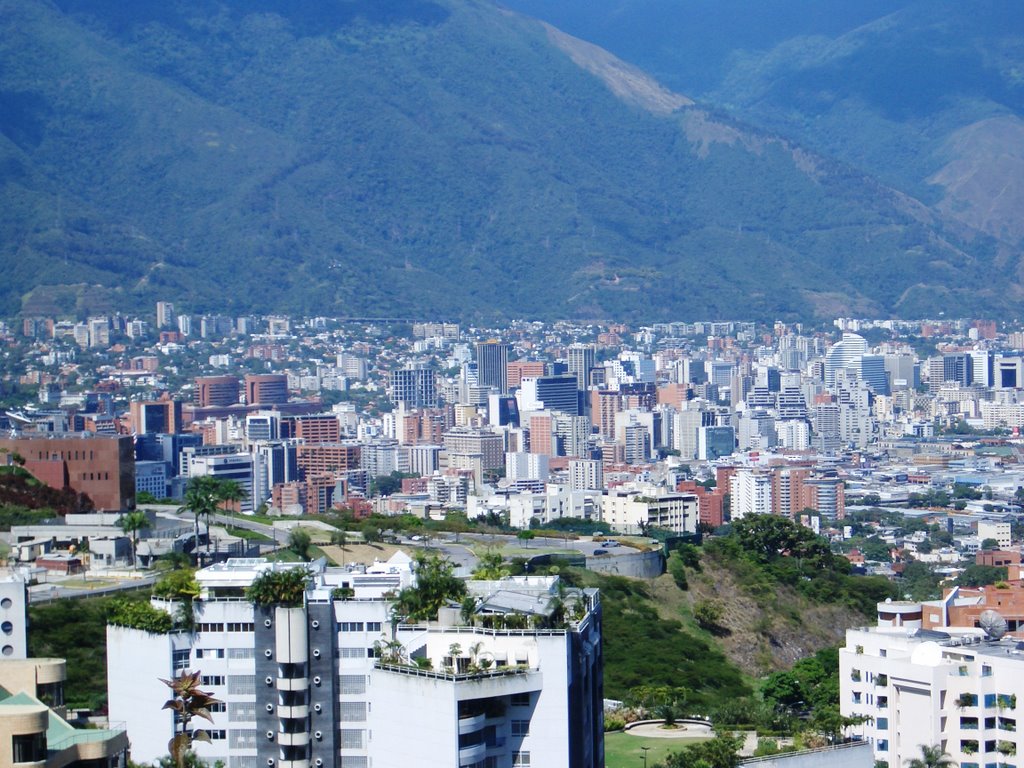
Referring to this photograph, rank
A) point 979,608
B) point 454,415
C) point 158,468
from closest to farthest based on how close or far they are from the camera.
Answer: point 979,608 < point 158,468 < point 454,415

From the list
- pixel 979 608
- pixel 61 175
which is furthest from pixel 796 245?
pixel 979 608

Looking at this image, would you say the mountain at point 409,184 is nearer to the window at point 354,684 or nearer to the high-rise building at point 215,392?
the high-rise building at point 215,392

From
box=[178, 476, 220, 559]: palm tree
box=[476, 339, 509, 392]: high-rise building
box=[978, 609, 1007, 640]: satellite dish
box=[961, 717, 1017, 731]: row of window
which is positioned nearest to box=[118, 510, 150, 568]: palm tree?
box=[178, 476, 220, 559]: palm tree

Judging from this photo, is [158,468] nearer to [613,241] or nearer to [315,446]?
[315,446]

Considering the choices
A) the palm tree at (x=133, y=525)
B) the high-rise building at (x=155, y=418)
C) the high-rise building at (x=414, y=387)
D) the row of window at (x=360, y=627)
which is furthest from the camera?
the high-rise building at (x=414, y=387)

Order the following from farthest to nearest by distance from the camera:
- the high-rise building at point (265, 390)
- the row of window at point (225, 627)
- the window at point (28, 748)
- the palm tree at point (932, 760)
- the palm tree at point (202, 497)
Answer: the high-rise building at point (265, 390) < the palm tree at point (202, 497) < the palm tree at point (932, 760) < the row of window at point (225, 627) < the window at point (28, 748)

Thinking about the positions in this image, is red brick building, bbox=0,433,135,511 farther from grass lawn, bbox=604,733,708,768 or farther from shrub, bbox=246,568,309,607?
shrub, bbox=246,568,309,607

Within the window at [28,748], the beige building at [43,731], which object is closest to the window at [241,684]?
the beige building at [43,731]
